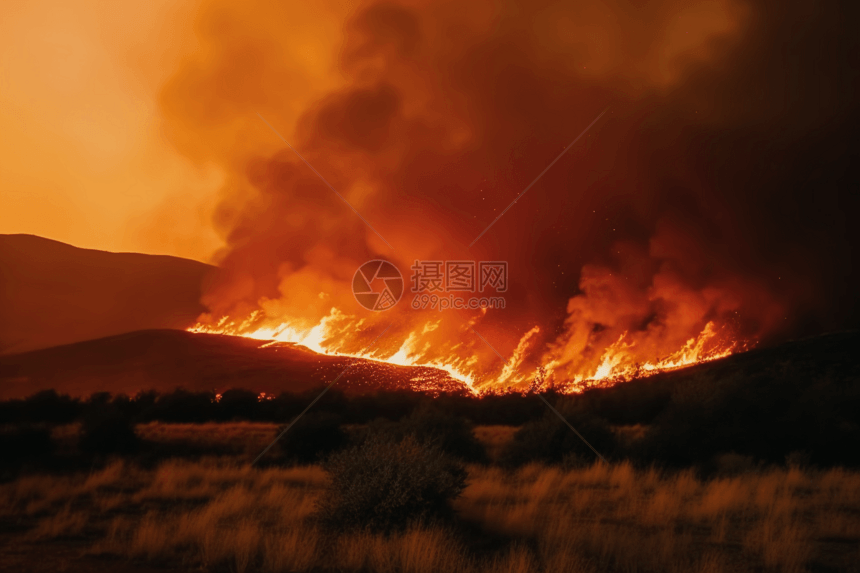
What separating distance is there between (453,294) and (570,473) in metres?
43.8

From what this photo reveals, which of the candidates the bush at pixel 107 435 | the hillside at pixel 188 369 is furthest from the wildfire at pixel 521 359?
the bush at pixel 107 435

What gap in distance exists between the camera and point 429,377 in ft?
193

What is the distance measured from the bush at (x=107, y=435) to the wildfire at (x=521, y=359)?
31505 mm

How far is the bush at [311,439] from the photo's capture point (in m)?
23.6

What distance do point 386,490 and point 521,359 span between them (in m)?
50.6

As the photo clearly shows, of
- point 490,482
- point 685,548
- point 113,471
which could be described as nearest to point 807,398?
point 490,482

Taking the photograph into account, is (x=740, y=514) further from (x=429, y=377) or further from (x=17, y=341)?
(x=17, y=341)

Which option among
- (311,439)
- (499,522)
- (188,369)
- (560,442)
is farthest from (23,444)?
(188,369)

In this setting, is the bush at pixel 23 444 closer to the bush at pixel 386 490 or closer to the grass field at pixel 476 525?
the grass field at pixel 476 525

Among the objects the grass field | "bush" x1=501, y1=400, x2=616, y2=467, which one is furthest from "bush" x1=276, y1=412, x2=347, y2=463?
"bush" x1=501, y1=400, x2=616, y2=467

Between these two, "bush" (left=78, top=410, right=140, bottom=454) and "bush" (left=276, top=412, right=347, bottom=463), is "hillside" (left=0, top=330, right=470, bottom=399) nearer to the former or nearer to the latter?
"bush" (left=276, top=412, right=347, bottom=463)

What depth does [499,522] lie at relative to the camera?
36.8ft

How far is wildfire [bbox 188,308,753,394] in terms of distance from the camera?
52.9 meters

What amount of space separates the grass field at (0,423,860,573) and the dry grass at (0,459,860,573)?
42 mm
